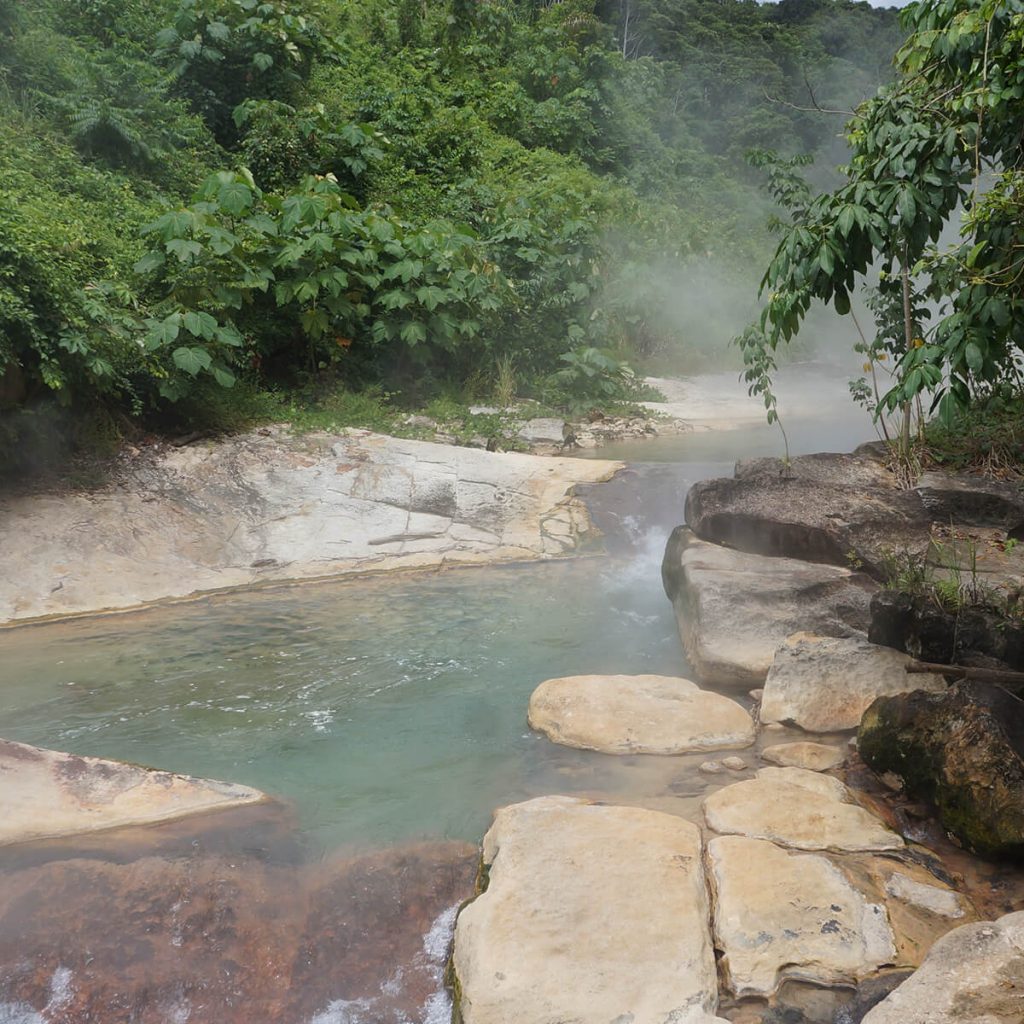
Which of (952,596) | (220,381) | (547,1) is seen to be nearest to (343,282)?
(220,381)

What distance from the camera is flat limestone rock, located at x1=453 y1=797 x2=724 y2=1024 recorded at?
2.63 m

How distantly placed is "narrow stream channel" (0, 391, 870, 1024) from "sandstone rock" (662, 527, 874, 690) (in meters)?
0.33

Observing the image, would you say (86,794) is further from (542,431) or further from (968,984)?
(542,431)

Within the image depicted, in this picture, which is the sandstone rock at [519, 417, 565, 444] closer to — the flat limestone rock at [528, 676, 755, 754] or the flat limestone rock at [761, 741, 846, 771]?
the flat limestone rock at [528, 676, 755, 754]

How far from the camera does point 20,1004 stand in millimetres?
2795

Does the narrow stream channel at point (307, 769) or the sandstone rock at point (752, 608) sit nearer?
the narrow stream channel at point (307, 769)

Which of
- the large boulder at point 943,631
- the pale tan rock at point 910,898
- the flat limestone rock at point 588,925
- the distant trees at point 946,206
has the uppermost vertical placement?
the distant trees at point 946,206

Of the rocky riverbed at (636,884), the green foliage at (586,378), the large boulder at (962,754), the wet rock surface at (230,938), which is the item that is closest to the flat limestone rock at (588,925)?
the rocky riverbed at (636,884)

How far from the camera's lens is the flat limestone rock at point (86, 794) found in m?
3.58

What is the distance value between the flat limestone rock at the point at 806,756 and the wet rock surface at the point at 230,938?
1488mm

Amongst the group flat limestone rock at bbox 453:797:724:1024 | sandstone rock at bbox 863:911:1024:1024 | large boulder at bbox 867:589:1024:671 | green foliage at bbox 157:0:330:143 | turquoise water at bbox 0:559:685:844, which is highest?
green foliage at bbox 157:0:330:143

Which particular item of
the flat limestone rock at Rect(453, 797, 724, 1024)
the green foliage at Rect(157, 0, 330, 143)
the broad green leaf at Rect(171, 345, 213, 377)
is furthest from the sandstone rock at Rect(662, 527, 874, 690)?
the green foliage at Rect(157, 0, 330, 143)

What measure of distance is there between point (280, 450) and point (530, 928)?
223 inches

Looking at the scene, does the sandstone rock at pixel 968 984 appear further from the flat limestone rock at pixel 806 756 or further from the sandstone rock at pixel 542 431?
the sandstone rock at pixel 542 431
